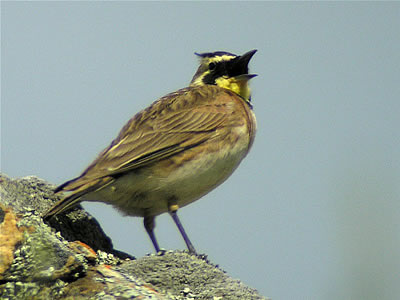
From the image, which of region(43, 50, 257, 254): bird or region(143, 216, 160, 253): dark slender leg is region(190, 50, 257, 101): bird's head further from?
region(143, 216, 160, 253): dark slender leg

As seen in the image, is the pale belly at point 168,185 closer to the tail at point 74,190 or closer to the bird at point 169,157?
the bird at point 169,157

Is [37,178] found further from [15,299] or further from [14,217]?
[15,299]

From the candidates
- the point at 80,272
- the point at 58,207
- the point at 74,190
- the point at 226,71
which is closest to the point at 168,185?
the point at 74,190

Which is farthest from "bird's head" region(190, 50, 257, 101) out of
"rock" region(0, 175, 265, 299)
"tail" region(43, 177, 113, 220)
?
"rock" region(0, 175, 265, 299)

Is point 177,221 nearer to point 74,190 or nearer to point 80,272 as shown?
point 74,190

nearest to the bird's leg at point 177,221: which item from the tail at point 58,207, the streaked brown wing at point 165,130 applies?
the streaked brown wing at point 165,130

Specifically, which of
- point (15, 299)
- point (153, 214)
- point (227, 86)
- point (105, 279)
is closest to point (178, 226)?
point (153, 214)
